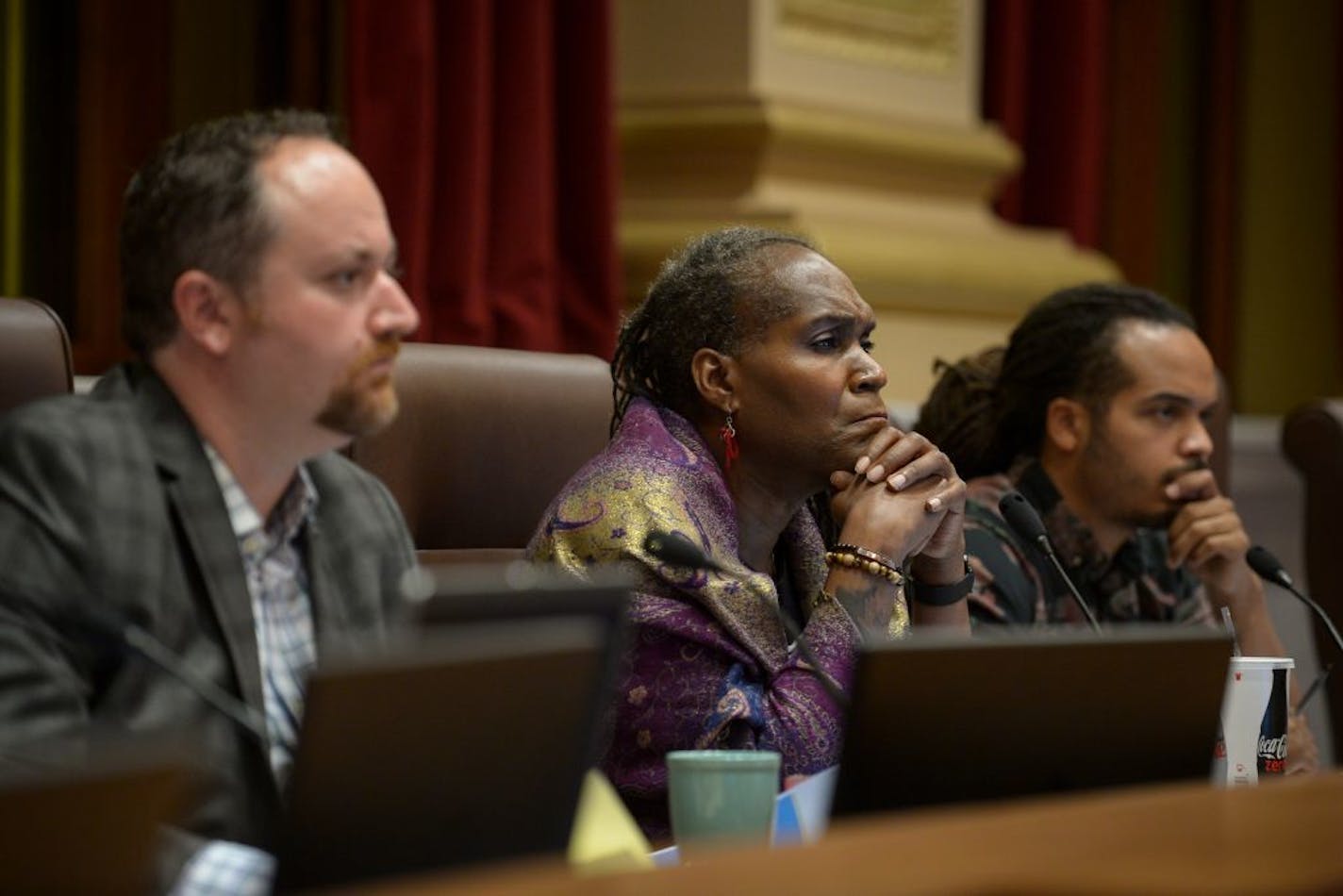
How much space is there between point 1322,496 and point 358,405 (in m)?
2.04

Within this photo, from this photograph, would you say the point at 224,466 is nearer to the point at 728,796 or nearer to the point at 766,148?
the point at 728,796

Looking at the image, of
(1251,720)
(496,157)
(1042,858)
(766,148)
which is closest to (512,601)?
(1042,858)

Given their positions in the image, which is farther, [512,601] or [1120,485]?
[1120,485]

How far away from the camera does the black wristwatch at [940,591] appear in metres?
2.29

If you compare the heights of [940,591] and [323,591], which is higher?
[323,591]

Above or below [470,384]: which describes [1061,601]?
below

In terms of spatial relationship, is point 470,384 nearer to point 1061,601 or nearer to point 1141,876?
point 1061,601

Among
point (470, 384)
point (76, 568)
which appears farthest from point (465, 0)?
point (76, 568)

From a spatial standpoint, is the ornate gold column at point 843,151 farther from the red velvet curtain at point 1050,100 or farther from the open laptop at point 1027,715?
the open laptop at point 1027,715

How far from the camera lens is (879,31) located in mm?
3516

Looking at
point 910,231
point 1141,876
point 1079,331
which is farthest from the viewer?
point 910,231

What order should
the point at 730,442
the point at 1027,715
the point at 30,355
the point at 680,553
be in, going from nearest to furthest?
the point at 1027,715, the point at 680,553, the point at 30,355, the point at 730,442

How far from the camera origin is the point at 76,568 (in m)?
1.43

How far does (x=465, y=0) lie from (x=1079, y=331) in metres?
0.97
